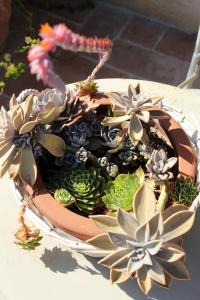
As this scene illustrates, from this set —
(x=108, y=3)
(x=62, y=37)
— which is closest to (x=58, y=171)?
(x=62, y=37)

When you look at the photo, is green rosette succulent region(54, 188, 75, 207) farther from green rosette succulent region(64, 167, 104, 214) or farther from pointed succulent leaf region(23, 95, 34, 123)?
pointed succulent leaf region(23, 95, 34, 123)

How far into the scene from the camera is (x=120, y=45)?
2.32m

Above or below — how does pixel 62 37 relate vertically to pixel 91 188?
above

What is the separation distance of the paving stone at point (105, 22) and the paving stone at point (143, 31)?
1.5 inches

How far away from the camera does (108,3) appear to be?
2461 mm

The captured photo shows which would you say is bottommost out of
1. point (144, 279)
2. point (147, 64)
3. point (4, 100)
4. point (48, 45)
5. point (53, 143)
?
point (4, 100)

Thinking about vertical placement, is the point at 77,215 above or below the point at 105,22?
above

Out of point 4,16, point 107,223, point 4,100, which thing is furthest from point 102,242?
point 4,100

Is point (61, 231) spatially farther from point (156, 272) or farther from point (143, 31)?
point (143, 31)

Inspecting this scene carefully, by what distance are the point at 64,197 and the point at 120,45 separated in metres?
1.42

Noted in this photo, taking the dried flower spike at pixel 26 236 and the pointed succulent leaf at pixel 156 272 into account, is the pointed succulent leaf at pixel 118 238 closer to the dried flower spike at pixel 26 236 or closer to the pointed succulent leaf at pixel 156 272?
the pointed succulent leaf at pixel 156 272

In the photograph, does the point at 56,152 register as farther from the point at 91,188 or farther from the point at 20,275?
the point at 20,275

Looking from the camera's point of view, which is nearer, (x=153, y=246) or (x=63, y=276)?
(x=153, y=246)

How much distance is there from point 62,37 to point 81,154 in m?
Answer: 0.32
